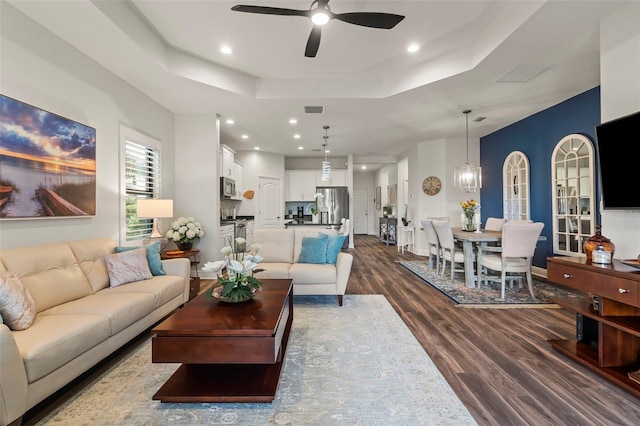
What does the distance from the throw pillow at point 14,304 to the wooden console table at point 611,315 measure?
12.4 ft

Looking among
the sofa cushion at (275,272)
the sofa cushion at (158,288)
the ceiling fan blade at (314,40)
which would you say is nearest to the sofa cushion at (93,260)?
the sofa cushion at (158,288)

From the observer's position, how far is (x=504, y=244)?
Result: 3.79 m

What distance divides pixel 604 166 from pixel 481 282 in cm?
259

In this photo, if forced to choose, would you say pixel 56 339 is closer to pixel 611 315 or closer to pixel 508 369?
pixel 508 369

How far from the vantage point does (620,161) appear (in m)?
2.25

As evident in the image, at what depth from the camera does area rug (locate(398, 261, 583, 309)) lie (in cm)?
358

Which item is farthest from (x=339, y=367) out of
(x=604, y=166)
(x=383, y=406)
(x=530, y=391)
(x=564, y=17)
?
(x=564, y=17)

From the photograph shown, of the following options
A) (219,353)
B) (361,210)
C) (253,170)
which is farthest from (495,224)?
(361,210)

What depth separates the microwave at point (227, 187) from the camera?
18.9 feet

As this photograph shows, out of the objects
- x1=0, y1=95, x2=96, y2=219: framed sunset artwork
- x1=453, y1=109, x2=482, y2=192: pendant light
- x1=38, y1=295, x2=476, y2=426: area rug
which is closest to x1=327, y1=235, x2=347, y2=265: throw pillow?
x1=38, y1=295, x2=476, y2=426: area rug

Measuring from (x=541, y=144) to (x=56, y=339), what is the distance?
6566mm

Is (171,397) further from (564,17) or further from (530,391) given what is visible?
(564,17)

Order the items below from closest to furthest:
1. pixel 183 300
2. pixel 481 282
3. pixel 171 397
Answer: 1. pixel 171 397
2. pixel 183 300
3. pixel 481 282

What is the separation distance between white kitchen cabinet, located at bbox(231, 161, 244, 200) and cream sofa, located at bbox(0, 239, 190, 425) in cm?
414
